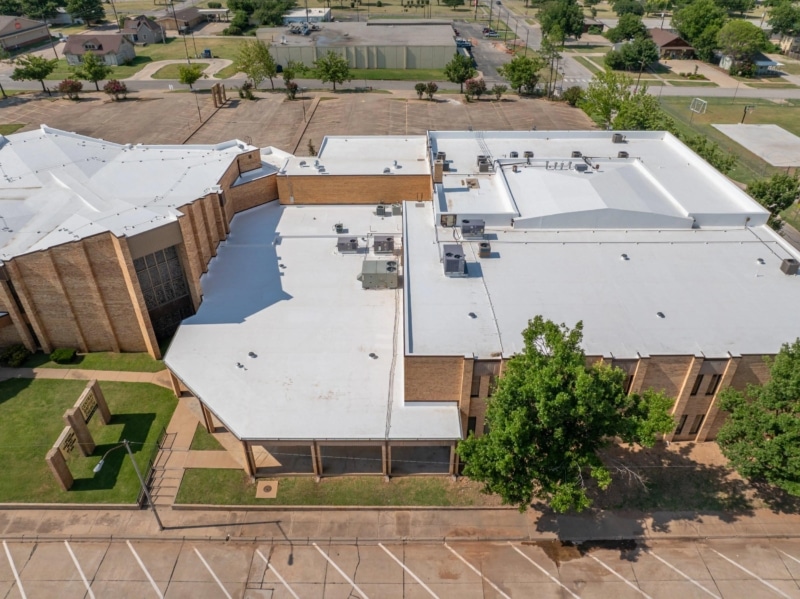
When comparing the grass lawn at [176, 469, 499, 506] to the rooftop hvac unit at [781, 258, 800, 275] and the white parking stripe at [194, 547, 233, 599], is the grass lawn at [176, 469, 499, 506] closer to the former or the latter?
the white parking stripe at [194, 547, 233, 599]

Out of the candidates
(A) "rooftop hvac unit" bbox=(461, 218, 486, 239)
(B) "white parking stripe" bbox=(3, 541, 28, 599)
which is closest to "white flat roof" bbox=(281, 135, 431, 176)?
(A) "rooftop hvac unit" bbox=(461, 218, 486, 239)

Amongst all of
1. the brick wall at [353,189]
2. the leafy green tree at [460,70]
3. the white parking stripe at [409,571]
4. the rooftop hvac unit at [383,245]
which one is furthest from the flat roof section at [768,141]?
the white parking stripe at [409,571]

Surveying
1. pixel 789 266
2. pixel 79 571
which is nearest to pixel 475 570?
pixel 79 571

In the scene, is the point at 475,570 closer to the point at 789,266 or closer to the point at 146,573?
the point at 146,573

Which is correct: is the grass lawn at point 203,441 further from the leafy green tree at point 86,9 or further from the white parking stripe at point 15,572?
the leafy green tree at point 86,9

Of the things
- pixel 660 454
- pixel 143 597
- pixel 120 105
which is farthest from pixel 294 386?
pixel 120 105
